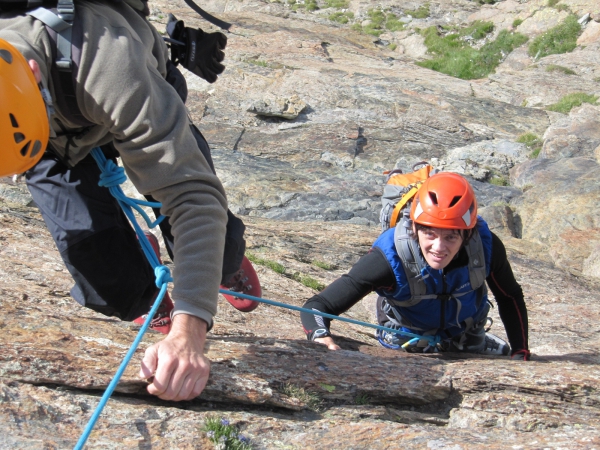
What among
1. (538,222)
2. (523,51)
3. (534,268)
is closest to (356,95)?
(538,222)

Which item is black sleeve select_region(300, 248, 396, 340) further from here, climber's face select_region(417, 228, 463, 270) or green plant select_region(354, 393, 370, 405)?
green plant select_region(354, 393, 370, 405)

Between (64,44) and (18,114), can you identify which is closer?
(18,114)

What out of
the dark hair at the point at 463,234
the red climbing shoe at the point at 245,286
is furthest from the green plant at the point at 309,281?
the dark hair at the point at 463,234

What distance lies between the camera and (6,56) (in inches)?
106

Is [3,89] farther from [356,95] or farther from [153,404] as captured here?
[356,95]

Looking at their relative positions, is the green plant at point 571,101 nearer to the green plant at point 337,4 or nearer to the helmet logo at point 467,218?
the helmet logo at point 467,218

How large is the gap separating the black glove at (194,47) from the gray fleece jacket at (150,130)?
5.64 ft

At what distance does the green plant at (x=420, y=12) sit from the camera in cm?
4088

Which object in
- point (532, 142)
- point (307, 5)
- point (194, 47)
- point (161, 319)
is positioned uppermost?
point (307, 5)

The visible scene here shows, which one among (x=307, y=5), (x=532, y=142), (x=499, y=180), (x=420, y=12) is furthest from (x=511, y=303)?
(x=307, y=5)

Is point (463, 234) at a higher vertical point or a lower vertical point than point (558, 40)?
lower

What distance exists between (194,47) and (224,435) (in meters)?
3.11

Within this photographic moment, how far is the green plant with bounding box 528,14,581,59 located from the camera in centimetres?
3098

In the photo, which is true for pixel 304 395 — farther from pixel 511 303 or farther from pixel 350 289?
pixel 511 303
